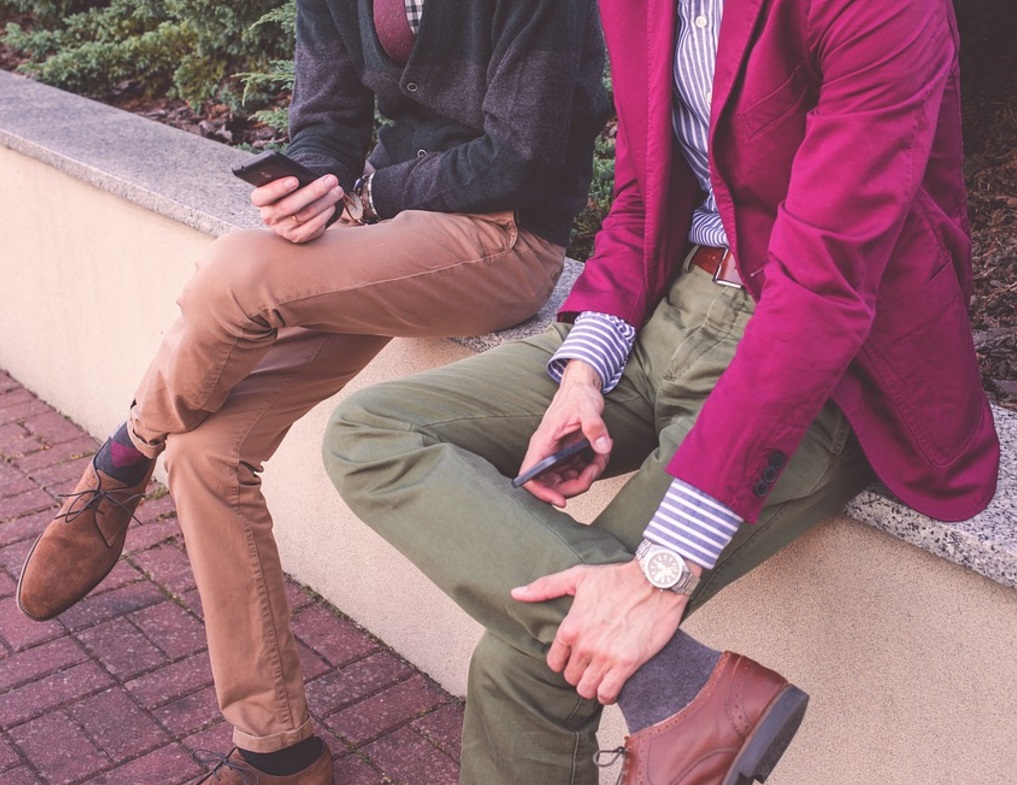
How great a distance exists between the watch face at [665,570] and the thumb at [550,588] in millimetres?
108

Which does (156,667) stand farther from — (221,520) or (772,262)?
(772,262)

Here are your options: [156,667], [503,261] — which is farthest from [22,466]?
[503,261]

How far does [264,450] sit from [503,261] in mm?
645

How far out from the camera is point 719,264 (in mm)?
2152

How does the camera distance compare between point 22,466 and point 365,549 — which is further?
point 22,466

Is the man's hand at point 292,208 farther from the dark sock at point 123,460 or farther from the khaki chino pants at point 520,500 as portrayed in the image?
the dark sock at point 123,460

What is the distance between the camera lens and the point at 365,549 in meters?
3.27

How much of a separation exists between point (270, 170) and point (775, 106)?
40.0 inches

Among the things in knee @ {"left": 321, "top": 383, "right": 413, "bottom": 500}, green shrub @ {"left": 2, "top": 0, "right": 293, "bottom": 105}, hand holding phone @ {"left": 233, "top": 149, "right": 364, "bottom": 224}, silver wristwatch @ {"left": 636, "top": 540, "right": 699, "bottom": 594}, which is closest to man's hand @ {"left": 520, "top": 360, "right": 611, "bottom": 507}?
knee @ {"left": 321, "top": 383, "right": 413, "bottom": 500}

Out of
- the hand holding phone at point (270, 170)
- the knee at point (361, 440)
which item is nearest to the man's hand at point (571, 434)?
the knee at point (361, 440)

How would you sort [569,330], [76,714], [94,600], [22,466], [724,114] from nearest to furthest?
1. [724,114]
2. [569,330]
3. [76,714]
4. [94,600]
5. [22,466]

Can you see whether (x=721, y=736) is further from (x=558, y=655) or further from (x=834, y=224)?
(x=834, y=224)

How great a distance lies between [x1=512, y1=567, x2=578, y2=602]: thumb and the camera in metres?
1.76

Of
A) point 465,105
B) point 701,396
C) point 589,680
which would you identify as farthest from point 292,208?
point 589,680
